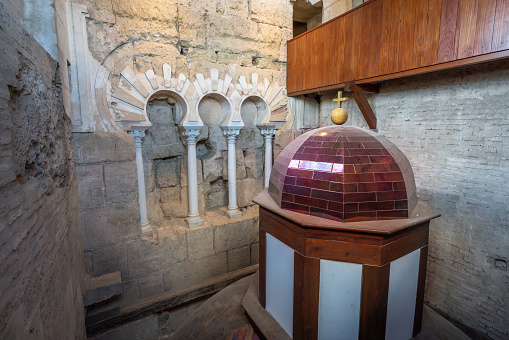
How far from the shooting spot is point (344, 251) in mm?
1868

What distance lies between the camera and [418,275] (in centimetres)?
212

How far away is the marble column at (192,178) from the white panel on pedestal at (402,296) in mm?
2632

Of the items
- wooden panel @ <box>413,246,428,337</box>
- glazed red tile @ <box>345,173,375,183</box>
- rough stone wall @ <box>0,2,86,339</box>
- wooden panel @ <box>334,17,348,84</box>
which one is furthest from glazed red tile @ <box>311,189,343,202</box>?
wooden panel @ <box>334,17,348,84</box>

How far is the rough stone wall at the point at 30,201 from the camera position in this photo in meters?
1.01

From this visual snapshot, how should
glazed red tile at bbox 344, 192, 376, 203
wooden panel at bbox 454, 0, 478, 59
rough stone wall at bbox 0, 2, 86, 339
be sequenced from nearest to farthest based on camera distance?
rough stone wall at bbox 0, 2, 86, 339
glazed red tile at bbox 344, 192, 376, 203
wooden panel at bbox 454, 0, 478, 59

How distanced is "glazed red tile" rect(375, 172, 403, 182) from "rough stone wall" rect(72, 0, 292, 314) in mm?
2494

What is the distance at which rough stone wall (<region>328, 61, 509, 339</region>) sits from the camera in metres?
2.59

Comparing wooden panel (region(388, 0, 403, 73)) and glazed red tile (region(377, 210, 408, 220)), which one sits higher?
wooden panel (region(388, 0, 403, 73))

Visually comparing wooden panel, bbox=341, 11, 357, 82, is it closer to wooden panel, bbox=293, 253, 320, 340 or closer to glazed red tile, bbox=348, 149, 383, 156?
glazed red tile, bbox=348, 149, 383, 156

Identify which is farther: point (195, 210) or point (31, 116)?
point (195, 210)

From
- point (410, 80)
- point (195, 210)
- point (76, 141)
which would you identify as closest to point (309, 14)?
point (410, 80)

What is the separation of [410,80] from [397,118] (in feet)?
1.58

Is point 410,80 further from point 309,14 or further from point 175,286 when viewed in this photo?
point 175,286

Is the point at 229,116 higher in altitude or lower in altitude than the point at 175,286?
higher
